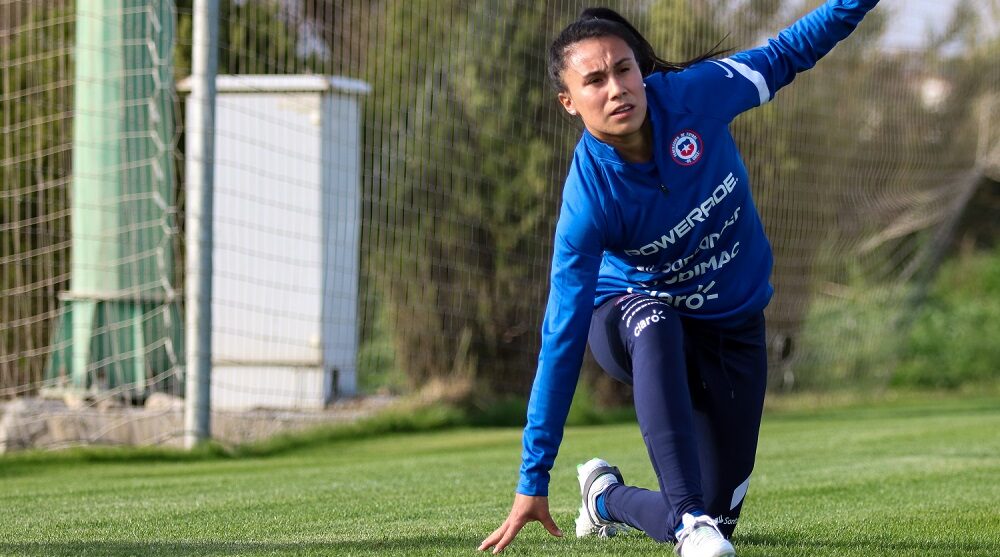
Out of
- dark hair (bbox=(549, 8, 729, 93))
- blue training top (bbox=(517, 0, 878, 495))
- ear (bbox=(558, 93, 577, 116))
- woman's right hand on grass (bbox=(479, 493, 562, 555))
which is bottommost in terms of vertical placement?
woman's right hand on grass (bbox=(479, 493, 562, 555))

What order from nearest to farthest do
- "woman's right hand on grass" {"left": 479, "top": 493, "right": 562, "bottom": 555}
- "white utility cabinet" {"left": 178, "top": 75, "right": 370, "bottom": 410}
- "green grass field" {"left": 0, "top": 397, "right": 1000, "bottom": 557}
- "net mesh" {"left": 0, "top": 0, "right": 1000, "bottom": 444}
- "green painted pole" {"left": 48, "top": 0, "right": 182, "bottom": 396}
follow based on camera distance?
"woman's right hand on grass" {"left": 479, "top": 493, "right": 562, "bottom": 555}
"green grass field" {"left": 0, "top": 397, "right": 1000, "bottom": 557}
"green painted pole" {"left": 48, "top": 0, "right": 182, "bottom": 396}
"net mesh" {"left": 0, "top": 0, "right": 1000, "bottom": 444}
"white utility cabinet" {"left": 178, "top": 75, "right": 370, "bottom": 410}

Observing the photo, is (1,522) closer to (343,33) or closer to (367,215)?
(367,215)

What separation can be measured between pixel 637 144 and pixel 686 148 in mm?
147

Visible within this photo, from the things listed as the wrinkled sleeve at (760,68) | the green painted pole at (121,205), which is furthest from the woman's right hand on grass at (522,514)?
the green painted pole at (121,205)

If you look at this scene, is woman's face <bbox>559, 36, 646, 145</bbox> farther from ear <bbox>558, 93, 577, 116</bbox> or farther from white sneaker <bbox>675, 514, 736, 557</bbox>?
white sneaker <bbox>675, 514, 736, 557</bbox>

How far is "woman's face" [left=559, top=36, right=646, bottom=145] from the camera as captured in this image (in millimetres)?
3471

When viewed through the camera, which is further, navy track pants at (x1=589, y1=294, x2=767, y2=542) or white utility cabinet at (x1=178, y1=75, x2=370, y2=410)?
white utility cabinet at (x1=178, y1=75, x2=370, y2=410)

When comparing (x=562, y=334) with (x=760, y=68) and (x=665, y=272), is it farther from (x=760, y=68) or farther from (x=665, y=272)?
(x=760, y=68)

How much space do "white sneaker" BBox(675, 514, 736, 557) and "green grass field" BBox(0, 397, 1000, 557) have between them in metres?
0.31

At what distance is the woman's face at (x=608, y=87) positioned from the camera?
347 centimetres

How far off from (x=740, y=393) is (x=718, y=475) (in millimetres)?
268

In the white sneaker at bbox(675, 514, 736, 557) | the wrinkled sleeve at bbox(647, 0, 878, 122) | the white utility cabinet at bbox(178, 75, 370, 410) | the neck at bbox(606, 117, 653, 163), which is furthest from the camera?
the white utility cabinet at bbox(178, 75, 370, 410)

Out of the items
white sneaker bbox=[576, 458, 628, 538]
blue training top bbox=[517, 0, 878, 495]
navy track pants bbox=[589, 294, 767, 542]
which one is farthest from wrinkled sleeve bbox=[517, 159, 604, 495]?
white sneaker bbox=[576, 458, 628, 538]

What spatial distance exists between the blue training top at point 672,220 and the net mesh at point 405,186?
17.5ft
